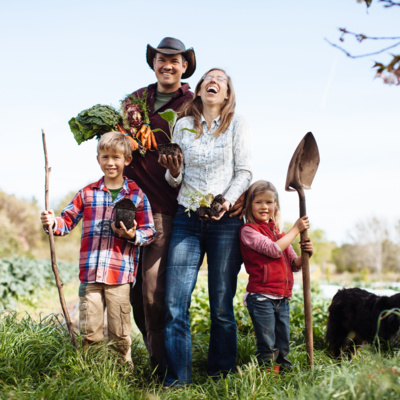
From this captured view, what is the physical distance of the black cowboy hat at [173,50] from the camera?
3.90 m

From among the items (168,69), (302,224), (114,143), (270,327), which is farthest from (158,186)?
(270,327)

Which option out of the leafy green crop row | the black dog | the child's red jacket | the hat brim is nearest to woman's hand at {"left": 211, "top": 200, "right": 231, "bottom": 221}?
the child's red jacket

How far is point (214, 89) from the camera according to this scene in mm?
3525

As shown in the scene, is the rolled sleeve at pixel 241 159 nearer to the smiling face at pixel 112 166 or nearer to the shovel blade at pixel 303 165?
the shovel blade at pixel 303 165

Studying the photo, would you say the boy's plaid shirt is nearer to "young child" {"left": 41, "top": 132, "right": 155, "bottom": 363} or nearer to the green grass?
"young child" {"left": 41, "top": 132, "right": 155, "bottom": 363}

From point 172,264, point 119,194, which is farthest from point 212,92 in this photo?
point 172,264

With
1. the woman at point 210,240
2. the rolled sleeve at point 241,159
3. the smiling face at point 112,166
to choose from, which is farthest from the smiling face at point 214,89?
the smiling face at point 112,166

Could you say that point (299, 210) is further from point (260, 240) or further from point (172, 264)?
point (172, 264)

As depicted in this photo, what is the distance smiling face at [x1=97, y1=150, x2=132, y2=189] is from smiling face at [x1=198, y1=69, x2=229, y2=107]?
855mm

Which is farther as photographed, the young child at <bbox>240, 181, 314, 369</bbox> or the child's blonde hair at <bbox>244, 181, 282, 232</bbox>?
the child's blonde hair at <bbox>244, 181, 282, 232</bbox>

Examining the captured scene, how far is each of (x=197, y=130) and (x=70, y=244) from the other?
36251 millimetres

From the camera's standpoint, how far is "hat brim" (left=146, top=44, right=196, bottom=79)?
3886mm

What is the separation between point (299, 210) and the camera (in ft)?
11.2

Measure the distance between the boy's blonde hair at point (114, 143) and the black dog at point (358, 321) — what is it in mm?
2630
